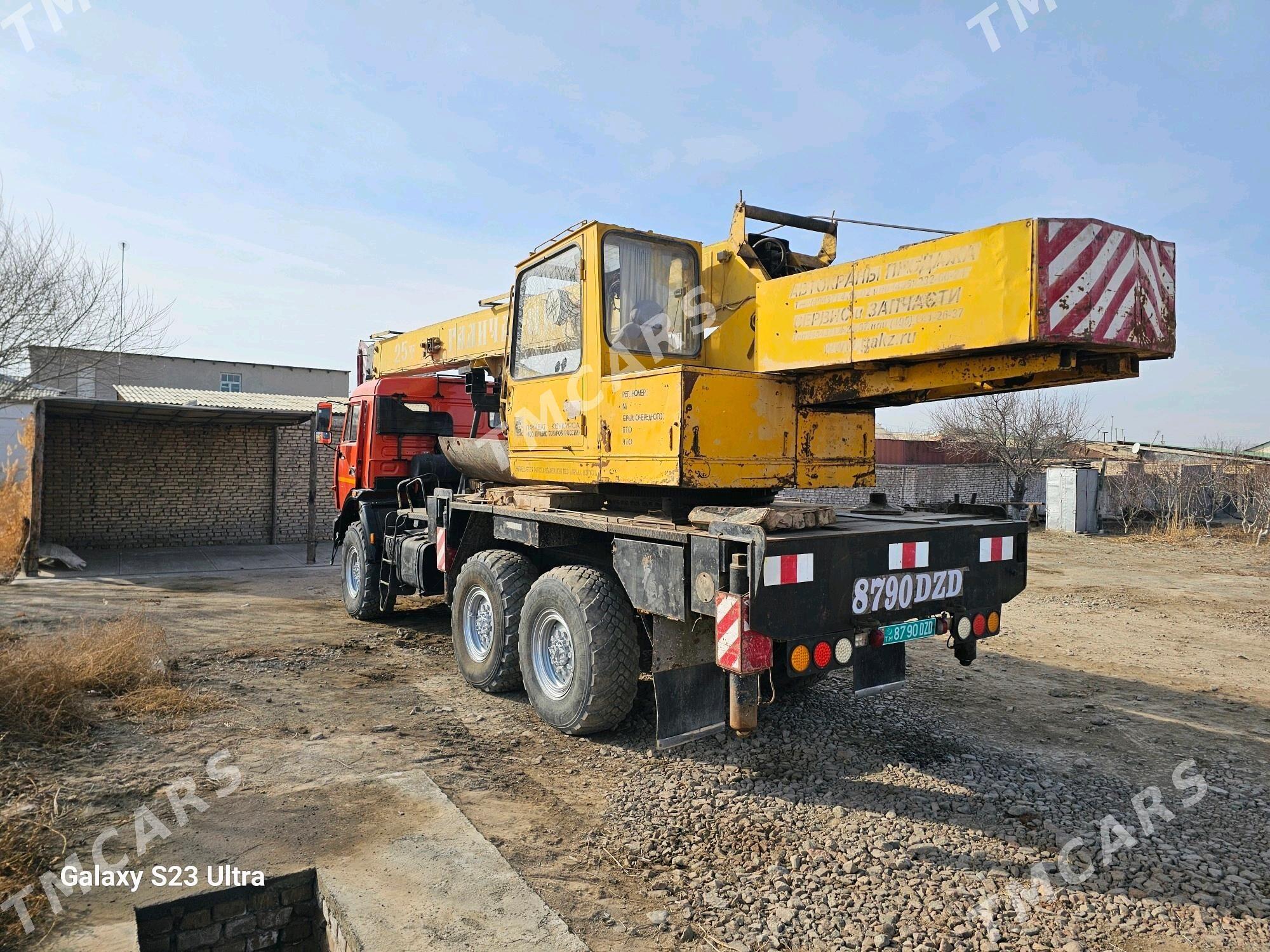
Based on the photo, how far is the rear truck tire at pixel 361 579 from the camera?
859 centimetres

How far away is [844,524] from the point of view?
4363 millimetres

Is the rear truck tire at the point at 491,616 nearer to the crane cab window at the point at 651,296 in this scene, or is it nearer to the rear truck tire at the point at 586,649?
the rear truck tire at the point at 586,649

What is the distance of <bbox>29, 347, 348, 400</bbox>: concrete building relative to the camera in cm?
2947

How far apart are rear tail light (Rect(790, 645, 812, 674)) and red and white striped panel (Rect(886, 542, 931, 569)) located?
2.35ft

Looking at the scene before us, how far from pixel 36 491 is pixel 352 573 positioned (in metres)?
6.72

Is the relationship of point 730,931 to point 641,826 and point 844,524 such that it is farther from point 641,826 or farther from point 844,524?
point 844,524

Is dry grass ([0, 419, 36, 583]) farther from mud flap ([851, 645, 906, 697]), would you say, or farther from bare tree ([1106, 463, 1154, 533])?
bare tree ([1106, 463, 1154, 533])

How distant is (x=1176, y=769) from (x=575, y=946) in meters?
3.91

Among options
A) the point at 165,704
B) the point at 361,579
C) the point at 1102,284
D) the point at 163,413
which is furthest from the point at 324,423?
the point at 1102,284

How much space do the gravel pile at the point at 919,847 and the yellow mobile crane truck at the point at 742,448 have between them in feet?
1.66

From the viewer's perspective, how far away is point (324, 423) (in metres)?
9.95

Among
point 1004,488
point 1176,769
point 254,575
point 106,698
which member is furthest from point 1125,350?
point 1004,488

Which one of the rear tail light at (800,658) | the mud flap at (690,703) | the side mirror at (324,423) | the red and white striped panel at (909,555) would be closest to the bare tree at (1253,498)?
the red and white striped panel at (909,555)

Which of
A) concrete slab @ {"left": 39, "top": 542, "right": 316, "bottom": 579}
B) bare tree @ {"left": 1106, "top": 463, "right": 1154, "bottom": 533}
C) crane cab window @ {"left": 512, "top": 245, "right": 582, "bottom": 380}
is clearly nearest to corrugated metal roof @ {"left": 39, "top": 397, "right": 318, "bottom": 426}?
concrete slab @ {"left": 39, "top": 542, "right": 316, "bottom": 579}
